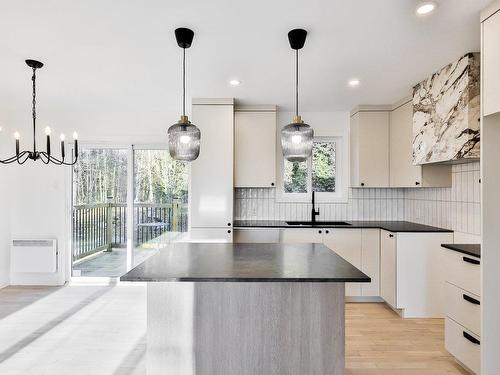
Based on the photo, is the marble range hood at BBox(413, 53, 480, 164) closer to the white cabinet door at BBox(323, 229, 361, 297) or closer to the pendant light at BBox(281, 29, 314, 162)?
the white cabinet door at BBox(323, 229, 361, 297)

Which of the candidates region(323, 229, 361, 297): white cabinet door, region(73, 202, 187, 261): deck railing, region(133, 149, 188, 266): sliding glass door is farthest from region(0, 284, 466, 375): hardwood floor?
region(133, 149, 188, 266): sliding glass door

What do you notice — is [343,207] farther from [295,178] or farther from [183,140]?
[183,140]

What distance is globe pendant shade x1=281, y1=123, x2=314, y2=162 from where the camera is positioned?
6.73ft

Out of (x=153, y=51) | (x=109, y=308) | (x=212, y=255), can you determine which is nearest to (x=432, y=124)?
(x=212, y=255)

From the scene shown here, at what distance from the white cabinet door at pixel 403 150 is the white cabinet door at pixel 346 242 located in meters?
0.82

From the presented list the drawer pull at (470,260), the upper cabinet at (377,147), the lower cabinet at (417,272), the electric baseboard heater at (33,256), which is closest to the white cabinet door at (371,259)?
the lower cabinet at (417,272)

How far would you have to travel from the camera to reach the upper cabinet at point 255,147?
4.04 metres

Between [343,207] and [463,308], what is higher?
[343,207]

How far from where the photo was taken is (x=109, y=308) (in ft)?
12.1

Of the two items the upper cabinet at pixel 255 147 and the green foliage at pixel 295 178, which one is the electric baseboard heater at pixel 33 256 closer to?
the upper cabinet at pixel 255 147

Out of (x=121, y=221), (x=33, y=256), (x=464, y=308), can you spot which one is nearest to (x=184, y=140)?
(x=464, y=308)

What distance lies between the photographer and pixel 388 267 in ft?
11.9

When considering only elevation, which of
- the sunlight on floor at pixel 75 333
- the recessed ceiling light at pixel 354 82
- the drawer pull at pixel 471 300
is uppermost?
the recessed ceiling light at pixel 354 82

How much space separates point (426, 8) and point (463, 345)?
7.61 feet
